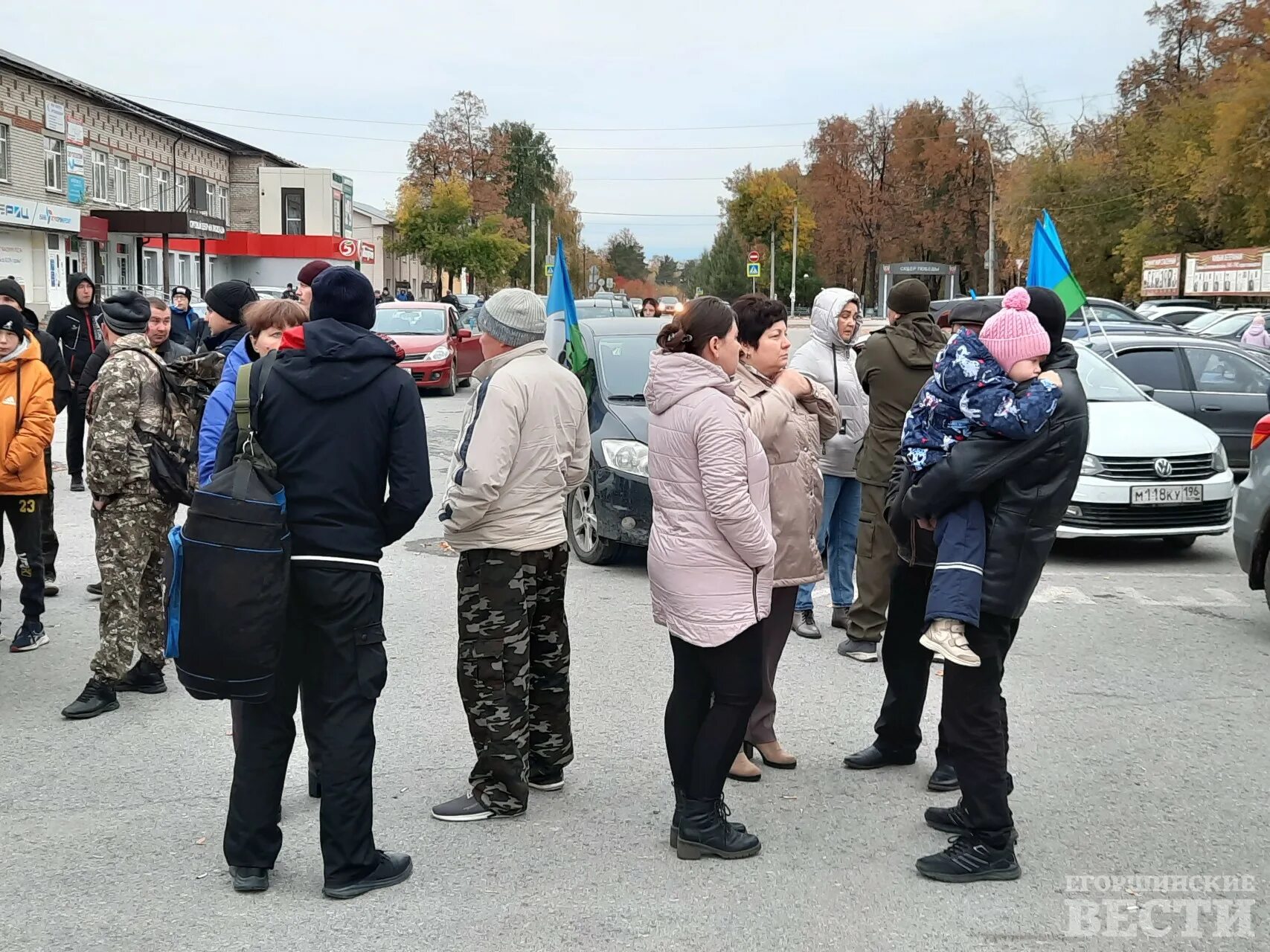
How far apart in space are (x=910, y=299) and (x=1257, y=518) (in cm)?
263

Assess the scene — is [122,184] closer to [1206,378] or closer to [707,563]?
[1206,378]

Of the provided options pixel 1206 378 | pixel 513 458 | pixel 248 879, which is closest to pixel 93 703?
pixel 248 879

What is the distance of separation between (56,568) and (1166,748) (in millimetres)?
7477

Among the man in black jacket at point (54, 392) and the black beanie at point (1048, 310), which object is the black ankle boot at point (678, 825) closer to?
the black beanie at point (1048, 310)

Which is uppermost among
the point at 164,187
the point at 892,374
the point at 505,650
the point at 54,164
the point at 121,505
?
the point at 164,187

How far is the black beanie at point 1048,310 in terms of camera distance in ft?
13.7

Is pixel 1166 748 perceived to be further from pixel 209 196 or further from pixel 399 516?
pixel 209 196

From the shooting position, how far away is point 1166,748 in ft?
18.0

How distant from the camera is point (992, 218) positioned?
5803 cm

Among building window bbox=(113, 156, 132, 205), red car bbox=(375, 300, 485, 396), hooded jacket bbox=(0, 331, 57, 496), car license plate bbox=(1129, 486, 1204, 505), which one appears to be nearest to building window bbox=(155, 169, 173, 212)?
building window bbox=(113, 156, 132, 205)

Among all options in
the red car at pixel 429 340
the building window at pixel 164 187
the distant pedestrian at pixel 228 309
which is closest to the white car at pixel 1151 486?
the distant pedestrian at pixel 228 309

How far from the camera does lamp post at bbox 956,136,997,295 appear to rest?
185 ft

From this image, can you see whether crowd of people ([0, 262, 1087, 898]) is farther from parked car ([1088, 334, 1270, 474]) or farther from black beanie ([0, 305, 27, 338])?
parked car ([1088, 334, 1270, 474])

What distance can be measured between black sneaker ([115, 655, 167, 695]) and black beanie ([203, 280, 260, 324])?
175 cm
